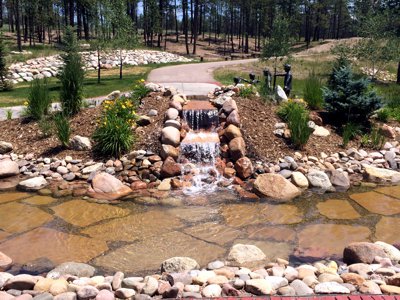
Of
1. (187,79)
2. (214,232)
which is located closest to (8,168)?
(214,232)

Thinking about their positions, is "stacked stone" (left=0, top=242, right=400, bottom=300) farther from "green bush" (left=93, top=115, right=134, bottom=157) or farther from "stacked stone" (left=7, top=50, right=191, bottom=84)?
"stacked stone" (left=7, top=50, right=191, bottom=84)

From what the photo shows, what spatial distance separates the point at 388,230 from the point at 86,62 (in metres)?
21.2

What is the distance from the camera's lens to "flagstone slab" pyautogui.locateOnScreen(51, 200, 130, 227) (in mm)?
6555

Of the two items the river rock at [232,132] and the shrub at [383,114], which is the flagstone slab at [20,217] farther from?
the shrub at [383,114]

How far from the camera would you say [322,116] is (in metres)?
11.3

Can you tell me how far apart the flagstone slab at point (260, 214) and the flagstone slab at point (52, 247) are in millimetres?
2311

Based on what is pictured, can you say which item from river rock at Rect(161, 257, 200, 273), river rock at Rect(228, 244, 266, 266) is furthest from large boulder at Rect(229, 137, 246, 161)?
river rock at Rect(161, 257, 200, 273)

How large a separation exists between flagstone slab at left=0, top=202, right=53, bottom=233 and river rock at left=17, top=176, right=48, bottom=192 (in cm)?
69

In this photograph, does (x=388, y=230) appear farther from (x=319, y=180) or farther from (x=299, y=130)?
(x=299, y=130)

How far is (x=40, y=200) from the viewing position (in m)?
7.38

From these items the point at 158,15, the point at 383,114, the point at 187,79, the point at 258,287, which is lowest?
the point at 258,287

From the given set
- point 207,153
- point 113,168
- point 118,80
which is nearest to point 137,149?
point 113,168

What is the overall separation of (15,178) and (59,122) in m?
1.68

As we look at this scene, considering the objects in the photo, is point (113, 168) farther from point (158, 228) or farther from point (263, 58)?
point (263, 58)
